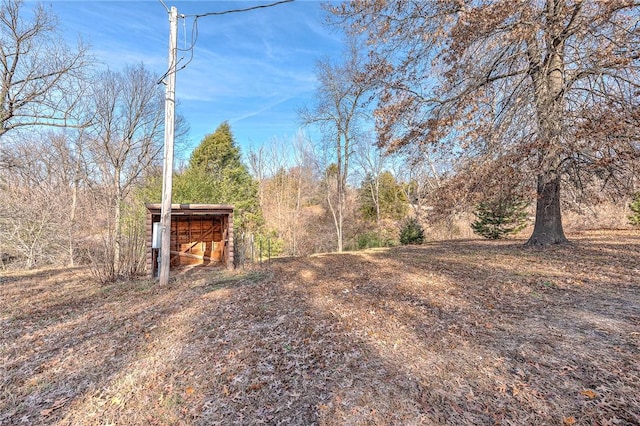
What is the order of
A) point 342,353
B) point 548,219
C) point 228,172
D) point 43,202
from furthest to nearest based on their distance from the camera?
1. point 228,172
2. point 43,202
3. point 548,219
4. point 342,353

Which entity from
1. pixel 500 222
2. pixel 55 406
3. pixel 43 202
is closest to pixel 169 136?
pixel 55 406

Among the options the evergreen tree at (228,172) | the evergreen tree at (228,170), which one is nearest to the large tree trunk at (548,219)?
the evergreen tree at (228,172)

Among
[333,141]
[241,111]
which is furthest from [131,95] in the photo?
[333,141]

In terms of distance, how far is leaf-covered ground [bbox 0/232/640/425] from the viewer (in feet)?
7.21

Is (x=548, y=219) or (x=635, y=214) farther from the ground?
(x=635, y=214)

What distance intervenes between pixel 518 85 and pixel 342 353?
7.13m

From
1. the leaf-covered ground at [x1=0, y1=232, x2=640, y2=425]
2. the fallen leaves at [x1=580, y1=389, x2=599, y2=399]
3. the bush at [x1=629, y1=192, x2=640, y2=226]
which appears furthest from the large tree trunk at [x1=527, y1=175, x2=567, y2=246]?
the bush at [x1=629, y1=192, x2=640, y2=226]

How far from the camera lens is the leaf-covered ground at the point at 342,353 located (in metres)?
2.20

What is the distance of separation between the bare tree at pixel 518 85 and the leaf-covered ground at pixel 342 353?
2.27 metres

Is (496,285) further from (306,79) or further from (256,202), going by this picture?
(256,202)

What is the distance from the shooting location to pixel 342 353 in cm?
298

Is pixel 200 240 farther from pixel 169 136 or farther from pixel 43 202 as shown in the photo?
pixel 43 202

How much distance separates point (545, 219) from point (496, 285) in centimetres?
439

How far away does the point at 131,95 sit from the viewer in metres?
15.0
